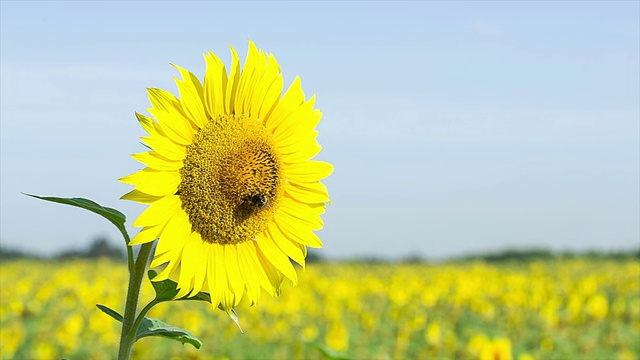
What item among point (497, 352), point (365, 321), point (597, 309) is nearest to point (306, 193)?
point (497, 352)

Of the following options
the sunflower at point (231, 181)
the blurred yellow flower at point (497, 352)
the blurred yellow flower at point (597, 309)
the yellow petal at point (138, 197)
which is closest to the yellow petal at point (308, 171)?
the sunflower at point (231, 181)

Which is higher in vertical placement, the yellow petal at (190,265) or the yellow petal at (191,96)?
the yellow petal at (191,96)

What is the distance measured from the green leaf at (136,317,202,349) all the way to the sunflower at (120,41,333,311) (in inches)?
2.2

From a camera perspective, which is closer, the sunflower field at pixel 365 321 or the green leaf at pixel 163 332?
the green leaf at pixel 163 332

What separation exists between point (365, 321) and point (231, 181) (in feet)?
13.2

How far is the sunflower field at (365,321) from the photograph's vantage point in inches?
164

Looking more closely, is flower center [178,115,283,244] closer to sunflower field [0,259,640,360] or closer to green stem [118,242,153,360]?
green stem [118,242,153,360]

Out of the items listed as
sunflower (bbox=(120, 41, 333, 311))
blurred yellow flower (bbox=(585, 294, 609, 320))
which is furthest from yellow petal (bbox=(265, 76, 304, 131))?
blurred yellow flower (bbox=(585, 294, 609, 320))

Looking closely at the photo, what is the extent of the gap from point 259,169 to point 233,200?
61mm

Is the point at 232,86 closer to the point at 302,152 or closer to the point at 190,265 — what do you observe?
the point at 302,152

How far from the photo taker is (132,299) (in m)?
1.16

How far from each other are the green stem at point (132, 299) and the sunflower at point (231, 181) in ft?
0.08

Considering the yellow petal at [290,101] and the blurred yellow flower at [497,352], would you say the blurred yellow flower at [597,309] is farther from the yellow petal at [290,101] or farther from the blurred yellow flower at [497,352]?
the yellow petal at [290,101]

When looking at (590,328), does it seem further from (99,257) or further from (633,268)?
(99,257)
